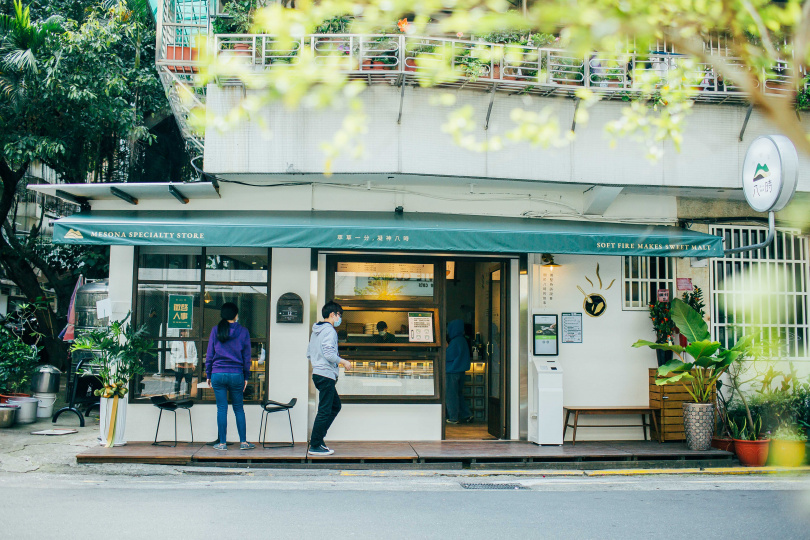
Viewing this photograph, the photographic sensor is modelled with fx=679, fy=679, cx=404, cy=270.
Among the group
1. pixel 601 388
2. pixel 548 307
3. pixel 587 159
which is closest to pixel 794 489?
pixel 601 388

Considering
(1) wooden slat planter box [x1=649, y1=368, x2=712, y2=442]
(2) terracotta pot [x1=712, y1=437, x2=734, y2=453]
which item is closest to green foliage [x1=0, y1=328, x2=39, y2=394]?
(1) wooden slat planter box [x1=649, y1=368, x2=712, y2=442]

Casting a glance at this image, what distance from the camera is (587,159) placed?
983 cm

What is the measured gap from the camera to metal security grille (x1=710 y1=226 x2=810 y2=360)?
10508mm

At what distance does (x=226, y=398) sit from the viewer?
8.81m

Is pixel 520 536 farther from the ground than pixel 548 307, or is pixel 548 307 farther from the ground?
pixel 548 307

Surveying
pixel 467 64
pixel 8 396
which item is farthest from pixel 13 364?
pixel 467 64

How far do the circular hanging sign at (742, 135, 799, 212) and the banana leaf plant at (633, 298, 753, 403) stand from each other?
177cm

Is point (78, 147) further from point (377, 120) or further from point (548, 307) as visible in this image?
point (548, 307)

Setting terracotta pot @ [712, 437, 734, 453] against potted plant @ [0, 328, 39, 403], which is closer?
terracotta pot @ [712, 437, 734, 453]

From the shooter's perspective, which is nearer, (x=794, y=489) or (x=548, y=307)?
(x=794, y=489)

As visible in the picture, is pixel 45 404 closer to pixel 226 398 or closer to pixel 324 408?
pixel 226 398

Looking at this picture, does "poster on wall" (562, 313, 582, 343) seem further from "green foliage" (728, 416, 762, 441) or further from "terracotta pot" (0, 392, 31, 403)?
"terracotta pot" (0, 392, 31, 403)

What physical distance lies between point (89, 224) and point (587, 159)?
267 inches

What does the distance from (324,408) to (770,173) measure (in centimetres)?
637
